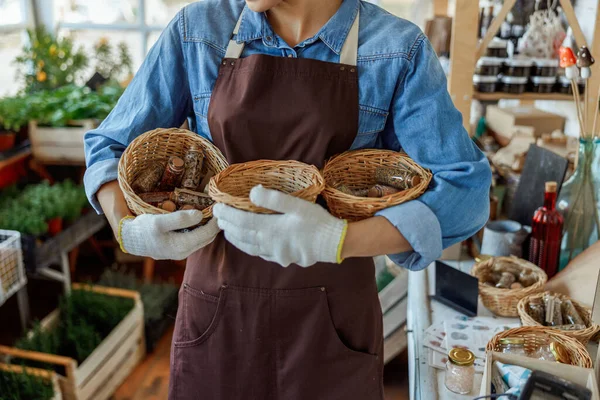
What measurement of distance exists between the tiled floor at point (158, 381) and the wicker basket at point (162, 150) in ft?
5.92

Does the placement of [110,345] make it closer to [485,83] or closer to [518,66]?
[485,83]

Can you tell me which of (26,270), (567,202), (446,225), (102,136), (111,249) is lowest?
(111,249)

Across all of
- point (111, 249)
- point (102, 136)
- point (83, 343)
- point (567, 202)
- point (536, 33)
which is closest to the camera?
point (102, 136)

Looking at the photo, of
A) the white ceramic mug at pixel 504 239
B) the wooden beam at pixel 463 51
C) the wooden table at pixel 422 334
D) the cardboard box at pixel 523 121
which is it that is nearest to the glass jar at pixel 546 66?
the cardboard box at pixel 523 121

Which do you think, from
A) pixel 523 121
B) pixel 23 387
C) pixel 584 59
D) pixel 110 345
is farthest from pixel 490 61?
pixel 23 387

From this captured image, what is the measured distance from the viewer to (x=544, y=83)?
227cm

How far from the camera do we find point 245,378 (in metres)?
1.23

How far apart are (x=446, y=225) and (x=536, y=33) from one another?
1.56 meters

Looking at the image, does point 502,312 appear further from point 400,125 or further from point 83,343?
point 83,343

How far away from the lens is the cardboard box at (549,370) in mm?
991

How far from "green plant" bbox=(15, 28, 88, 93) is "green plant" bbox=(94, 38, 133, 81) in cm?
14

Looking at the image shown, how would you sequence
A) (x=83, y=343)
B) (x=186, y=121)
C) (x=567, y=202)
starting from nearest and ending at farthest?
(x=186, y=121) → (x=567, y=202) → (x=83, y=343)

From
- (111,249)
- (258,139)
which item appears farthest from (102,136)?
(111,249)

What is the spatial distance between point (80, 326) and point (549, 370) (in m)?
2.08
